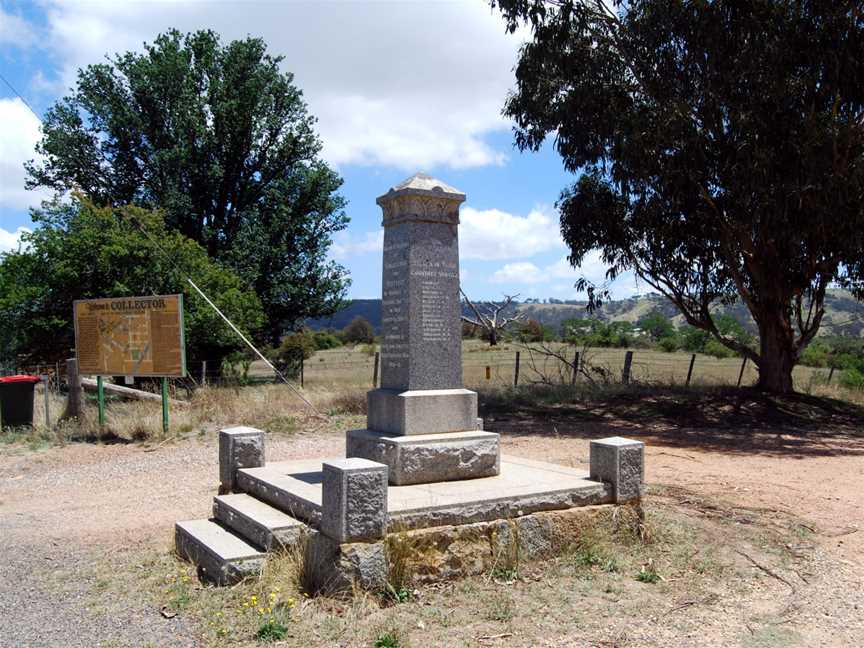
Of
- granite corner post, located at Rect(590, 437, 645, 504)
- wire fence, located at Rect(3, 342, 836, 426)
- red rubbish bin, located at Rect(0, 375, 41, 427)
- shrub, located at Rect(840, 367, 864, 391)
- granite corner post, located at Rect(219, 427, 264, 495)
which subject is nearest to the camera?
granite corner post, located at Rect(590, 437, 645, 504)

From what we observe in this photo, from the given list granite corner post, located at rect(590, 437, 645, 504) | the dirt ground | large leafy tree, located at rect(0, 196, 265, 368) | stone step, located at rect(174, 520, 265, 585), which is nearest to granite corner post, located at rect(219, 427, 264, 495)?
stone step, located at rect(174, 520, 265, 585)

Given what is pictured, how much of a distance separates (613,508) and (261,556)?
2986mm

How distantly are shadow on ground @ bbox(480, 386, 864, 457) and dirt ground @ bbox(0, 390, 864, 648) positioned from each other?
9cm

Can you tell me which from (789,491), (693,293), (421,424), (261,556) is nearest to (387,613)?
(261,556)

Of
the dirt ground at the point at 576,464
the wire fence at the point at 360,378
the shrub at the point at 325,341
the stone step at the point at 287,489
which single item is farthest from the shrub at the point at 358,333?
the stone step at the point at 287,489

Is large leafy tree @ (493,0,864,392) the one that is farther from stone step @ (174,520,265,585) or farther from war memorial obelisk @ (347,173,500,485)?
stone step @ (174,520,265,585)

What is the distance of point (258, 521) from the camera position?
626cm

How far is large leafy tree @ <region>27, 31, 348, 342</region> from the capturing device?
27.6 meters

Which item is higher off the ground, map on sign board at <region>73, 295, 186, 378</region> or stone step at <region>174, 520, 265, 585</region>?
map on sign board at <region>73, 295, 186, 378</region>

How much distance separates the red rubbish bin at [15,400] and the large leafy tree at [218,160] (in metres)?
12.9

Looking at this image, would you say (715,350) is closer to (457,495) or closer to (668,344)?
(668,344)

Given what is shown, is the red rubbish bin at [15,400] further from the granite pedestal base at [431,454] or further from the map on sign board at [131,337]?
the granite pedestal base at [431,454]

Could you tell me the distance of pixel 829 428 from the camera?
15844 millimetres

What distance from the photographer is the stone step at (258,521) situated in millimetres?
5965
